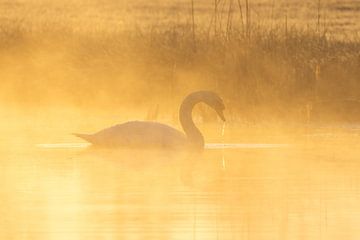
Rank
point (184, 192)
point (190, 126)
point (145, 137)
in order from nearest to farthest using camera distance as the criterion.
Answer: point (184, 192) < point (145, 137) < point (190, 126)

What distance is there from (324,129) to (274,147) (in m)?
2.69

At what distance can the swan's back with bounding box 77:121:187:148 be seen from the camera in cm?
1591

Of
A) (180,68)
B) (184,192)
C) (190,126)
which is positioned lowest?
(180,68)

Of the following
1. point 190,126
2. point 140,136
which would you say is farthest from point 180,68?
point 140,136

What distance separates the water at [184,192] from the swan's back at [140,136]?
13 centimetres

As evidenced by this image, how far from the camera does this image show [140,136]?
1593 cm

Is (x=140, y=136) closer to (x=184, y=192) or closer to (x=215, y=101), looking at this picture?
(x=215, y=101)

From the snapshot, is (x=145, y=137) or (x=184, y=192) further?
(x=145, y=137)

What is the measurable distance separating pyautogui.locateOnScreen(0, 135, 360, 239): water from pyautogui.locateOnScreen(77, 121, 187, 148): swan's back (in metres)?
0.13

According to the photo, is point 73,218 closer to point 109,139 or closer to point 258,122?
point 109,139

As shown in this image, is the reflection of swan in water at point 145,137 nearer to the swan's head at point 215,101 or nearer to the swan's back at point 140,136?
the swan's back at point 140,136

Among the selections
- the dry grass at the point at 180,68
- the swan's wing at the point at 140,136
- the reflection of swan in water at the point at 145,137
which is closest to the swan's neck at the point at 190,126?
the reflection of swan in water at the point at 145,137

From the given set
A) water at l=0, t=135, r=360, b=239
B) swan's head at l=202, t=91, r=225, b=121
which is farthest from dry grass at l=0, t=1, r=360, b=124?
water at l=0, t=135, r=360, b=239

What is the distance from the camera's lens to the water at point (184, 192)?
33.3ft
